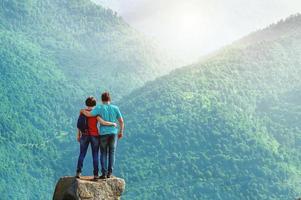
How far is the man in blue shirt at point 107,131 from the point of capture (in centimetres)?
1745

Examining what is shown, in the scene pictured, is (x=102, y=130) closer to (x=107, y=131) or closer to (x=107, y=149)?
(x=107, y=131)

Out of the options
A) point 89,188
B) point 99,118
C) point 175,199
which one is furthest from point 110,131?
point 175,199

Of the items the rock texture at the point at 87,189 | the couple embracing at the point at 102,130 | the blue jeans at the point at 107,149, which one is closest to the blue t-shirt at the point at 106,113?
the couple embracing at the point at 102,130

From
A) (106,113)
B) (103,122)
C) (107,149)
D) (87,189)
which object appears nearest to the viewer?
(87,189)

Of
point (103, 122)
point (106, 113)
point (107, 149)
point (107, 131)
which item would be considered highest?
point (106, 113)

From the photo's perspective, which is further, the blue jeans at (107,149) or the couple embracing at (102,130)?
the blue jeans at (107,149)

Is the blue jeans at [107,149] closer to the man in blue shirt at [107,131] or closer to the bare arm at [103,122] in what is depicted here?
the man in blue shirt at [107,131]

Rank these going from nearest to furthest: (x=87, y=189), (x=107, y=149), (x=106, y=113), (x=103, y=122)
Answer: (x=87, y=189)
(x=103, y=122)
(x=106, y=113)
(x=107, y=149)

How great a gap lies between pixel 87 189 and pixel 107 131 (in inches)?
70.4

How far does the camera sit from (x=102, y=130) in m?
17.5

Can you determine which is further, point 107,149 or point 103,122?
point 107,149

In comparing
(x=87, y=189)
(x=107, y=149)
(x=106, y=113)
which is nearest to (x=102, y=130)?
(x=106, y=113)

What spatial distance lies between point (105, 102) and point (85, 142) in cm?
119

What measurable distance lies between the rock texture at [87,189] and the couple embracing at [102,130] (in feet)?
1.33
